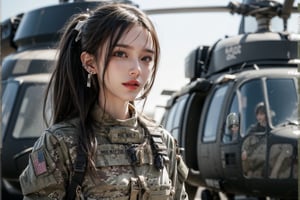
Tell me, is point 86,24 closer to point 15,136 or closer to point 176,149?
point 176,149

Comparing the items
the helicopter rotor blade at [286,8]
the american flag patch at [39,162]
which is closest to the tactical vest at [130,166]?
the american flag patch at [39,162]

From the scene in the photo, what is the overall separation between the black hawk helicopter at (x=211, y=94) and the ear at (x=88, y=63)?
375 cm

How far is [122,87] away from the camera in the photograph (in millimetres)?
1780

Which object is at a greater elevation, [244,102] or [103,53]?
[103,53]

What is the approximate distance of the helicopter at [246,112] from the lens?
554cm

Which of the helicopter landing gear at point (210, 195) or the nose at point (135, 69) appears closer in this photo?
the nose at point (135, 69)

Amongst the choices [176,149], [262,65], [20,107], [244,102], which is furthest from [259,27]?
[176,149]

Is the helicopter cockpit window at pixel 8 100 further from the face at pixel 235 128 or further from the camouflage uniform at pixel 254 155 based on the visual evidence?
the camouflage uniform at pixel 254 155

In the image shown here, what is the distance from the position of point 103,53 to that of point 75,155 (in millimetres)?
336

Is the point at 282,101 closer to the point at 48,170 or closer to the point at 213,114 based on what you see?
the point at 213,114

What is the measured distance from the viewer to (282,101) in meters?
5.82

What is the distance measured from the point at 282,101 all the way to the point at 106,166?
4.33 meters

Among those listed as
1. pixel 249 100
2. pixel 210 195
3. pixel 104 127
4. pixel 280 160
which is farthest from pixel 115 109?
pixel 210 195

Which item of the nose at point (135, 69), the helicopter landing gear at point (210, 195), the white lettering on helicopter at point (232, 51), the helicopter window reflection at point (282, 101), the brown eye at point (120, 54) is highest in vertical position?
the brown eye at point (120, 54)
